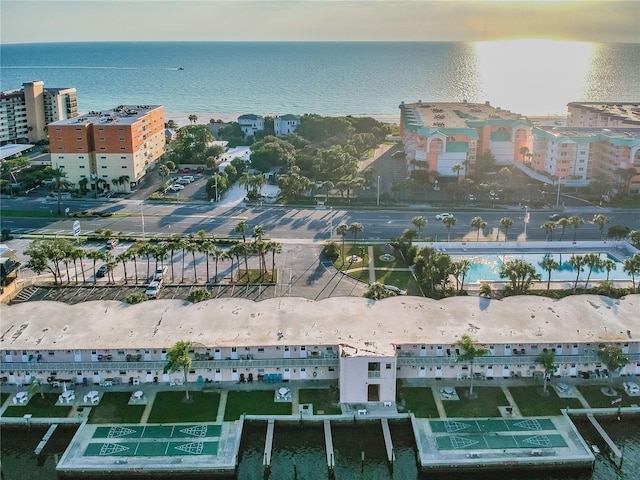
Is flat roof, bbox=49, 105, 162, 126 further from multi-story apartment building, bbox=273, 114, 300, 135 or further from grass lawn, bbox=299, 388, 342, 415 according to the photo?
grass lawn, bbox=299, 388, 342, 415

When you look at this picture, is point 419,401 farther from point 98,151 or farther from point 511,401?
point 98,151

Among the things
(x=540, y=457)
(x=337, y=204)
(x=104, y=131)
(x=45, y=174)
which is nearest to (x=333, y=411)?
(x=540, y=457)

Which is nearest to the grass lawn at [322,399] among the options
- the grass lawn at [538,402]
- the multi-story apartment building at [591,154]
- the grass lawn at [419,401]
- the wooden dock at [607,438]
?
the grass lawn at [419,401]

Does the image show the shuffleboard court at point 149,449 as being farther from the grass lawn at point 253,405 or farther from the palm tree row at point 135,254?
the palm tree row at point 135,254

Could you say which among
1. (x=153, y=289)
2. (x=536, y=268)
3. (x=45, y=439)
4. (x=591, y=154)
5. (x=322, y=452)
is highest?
(x=591, y=154)

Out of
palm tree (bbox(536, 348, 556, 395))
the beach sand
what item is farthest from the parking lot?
the beach sand

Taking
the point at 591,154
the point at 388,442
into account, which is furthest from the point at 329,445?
the point at 591,154
